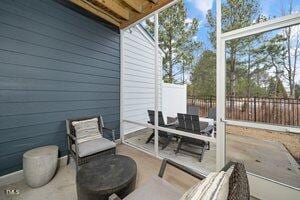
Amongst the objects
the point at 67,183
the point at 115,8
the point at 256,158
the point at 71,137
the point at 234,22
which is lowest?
the point at 67,183

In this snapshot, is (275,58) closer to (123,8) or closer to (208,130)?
(208,130)

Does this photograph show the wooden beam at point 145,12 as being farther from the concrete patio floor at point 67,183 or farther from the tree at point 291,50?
the concrete patio floor at point 67,183

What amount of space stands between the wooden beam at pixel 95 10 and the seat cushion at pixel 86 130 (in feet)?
7.51

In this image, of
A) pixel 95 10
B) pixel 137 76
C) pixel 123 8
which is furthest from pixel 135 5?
pixel 137 76

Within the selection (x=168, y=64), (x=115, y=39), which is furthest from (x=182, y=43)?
(x=115, y=39)

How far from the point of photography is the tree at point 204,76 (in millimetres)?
3129

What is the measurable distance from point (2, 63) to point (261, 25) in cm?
354

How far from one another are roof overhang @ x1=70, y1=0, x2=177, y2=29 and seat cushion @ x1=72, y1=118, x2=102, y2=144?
2.31 m

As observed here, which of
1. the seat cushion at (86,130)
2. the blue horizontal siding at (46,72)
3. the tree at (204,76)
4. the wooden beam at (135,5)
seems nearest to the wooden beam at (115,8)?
the wooden beam at (135,5)

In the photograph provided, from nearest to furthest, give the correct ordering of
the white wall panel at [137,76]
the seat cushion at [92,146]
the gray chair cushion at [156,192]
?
the gray chair cushion at [156,192] → the seat cushion at [92,146] → the white wall panel at [137,76]

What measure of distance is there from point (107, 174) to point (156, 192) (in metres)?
0.66

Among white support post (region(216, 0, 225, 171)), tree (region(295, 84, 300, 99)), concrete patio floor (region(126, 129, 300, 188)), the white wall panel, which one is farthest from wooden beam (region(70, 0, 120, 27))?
tree (region(295, 84, 300, 99))

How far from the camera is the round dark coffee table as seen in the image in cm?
166

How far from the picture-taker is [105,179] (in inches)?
71.3
